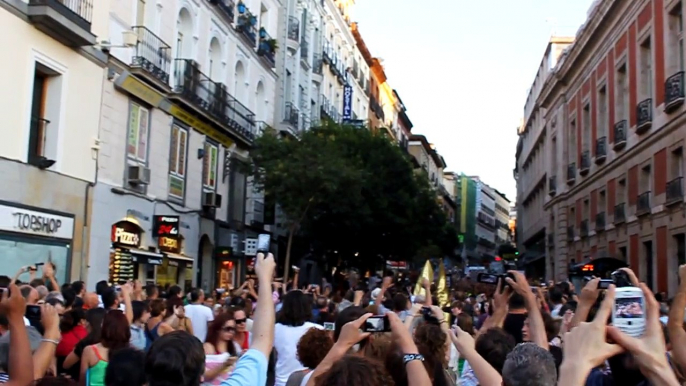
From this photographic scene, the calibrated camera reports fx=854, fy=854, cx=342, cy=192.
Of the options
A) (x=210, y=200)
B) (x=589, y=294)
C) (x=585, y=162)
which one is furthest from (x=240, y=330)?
(x=585, y=162)

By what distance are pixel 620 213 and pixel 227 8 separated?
16621 mm

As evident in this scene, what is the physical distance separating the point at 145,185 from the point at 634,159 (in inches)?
698

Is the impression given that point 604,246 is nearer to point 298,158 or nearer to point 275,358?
point 298,158

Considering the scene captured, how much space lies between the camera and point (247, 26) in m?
30.6

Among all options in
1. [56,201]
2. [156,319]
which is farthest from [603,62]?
[156,319]

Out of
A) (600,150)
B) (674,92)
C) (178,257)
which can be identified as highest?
(600,150)

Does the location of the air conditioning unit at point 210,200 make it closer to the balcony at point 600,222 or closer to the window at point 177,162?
the window at point 177,162

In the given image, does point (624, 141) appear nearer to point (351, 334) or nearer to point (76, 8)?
point (76, 8)

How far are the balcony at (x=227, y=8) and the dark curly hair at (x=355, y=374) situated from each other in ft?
82.4

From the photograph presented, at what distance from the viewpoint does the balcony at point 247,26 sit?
30.0m

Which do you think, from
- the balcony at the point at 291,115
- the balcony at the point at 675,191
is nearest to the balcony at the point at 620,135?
the balcony at the point at 675,191

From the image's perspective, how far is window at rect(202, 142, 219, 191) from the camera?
27609 millimetres

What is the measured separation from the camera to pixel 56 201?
60.4ft

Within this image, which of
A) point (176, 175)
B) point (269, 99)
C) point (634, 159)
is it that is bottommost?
point (176, 175)
